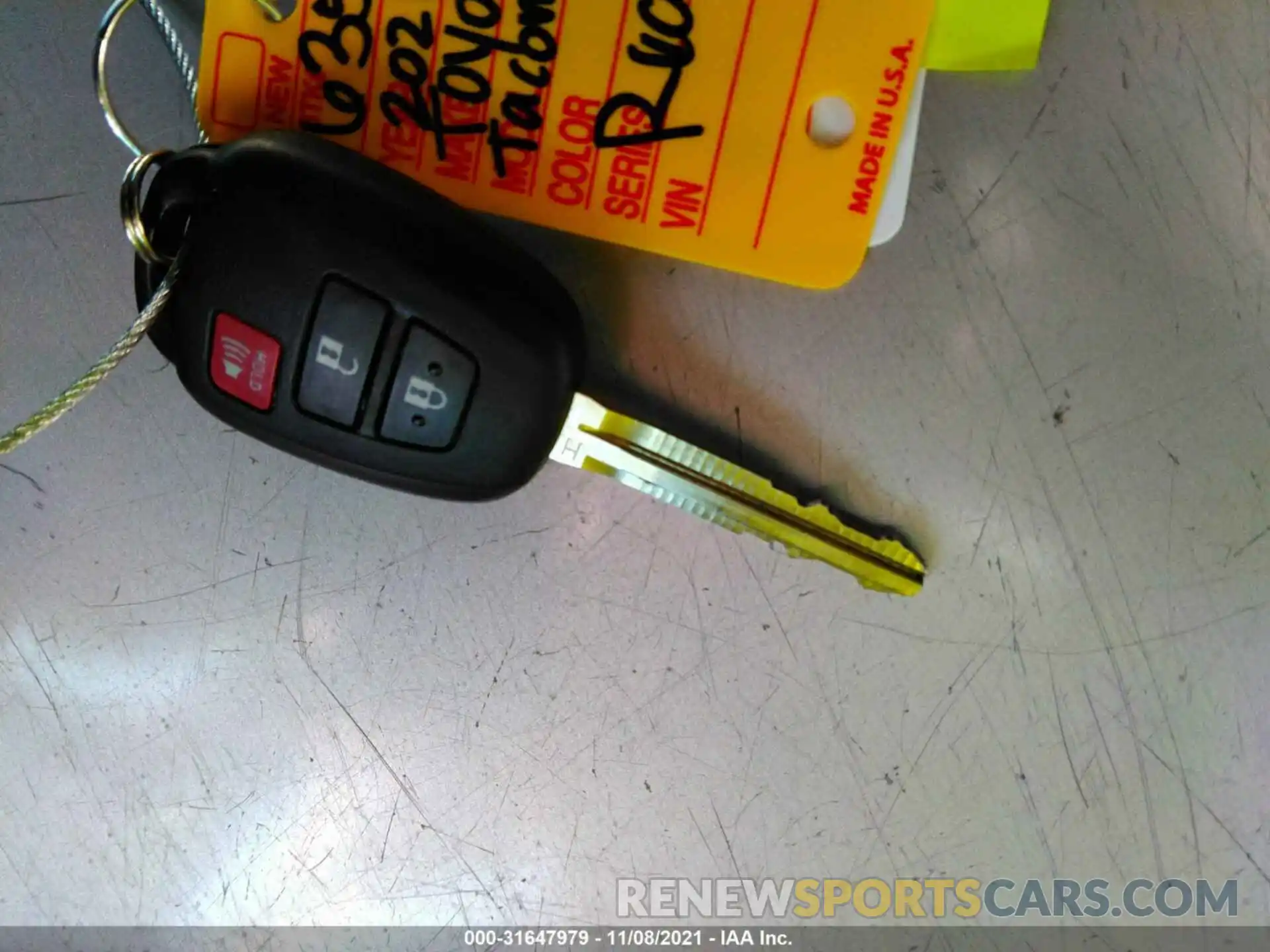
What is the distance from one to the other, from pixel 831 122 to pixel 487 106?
0.14 metres

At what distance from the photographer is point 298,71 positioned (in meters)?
0.37

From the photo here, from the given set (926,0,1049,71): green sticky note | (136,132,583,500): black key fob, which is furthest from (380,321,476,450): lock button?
(926,0,1049,71): green sticky note

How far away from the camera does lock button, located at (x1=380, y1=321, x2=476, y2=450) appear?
1.09 feet

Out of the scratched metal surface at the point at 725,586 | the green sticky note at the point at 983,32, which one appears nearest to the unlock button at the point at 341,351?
the scratched metal surface at the point at 725,586

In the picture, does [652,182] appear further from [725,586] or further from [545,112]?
[725,586]

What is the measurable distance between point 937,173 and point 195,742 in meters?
0.47

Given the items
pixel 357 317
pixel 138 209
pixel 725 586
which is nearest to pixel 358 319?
pixel 357 317

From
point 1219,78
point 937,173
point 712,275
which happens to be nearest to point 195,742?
point 712,275

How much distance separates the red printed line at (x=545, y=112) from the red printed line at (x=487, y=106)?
0.07 feet

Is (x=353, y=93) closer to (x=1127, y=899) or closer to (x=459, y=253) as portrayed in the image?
(x=459, y=253)

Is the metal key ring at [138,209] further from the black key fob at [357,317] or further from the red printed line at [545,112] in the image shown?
the red printed line at [545,112]

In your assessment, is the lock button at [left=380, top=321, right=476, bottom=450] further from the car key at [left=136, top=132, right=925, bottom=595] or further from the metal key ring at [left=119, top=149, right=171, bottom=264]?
the metal key ring at [left=119, top=149, right=171, bottom=264]

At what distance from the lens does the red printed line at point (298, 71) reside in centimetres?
36

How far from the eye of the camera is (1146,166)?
15.1 inches
